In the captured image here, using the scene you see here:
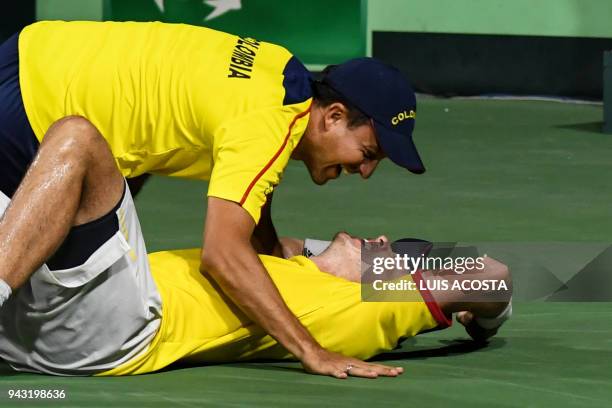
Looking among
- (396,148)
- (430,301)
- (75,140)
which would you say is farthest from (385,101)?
(75,140)

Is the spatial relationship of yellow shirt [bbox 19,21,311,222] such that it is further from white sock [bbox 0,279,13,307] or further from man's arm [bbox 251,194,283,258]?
white sock [bbox 0,279,13,307]

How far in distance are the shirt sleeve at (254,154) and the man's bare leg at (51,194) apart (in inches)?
14.6

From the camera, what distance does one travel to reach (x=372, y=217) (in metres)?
8.00

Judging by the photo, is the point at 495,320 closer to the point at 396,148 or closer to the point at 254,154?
the point at 396,148

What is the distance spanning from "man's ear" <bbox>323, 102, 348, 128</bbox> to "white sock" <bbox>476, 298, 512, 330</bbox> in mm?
785

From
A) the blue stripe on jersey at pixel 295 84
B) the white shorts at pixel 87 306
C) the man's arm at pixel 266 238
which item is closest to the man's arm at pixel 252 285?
the white shorts at pixel 87 306

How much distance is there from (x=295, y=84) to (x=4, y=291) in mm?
1278

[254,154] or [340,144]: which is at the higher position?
[254,154]

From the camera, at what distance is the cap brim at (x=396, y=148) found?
500cm

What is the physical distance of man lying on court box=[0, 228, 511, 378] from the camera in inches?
179

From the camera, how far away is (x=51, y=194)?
436 centimetres

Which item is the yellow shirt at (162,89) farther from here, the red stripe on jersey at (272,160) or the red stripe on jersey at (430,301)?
the red stripe on jersey at (430,301)

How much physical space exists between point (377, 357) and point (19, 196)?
1.32 meters

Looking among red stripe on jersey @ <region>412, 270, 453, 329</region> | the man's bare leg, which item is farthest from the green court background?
the man's bare leg
